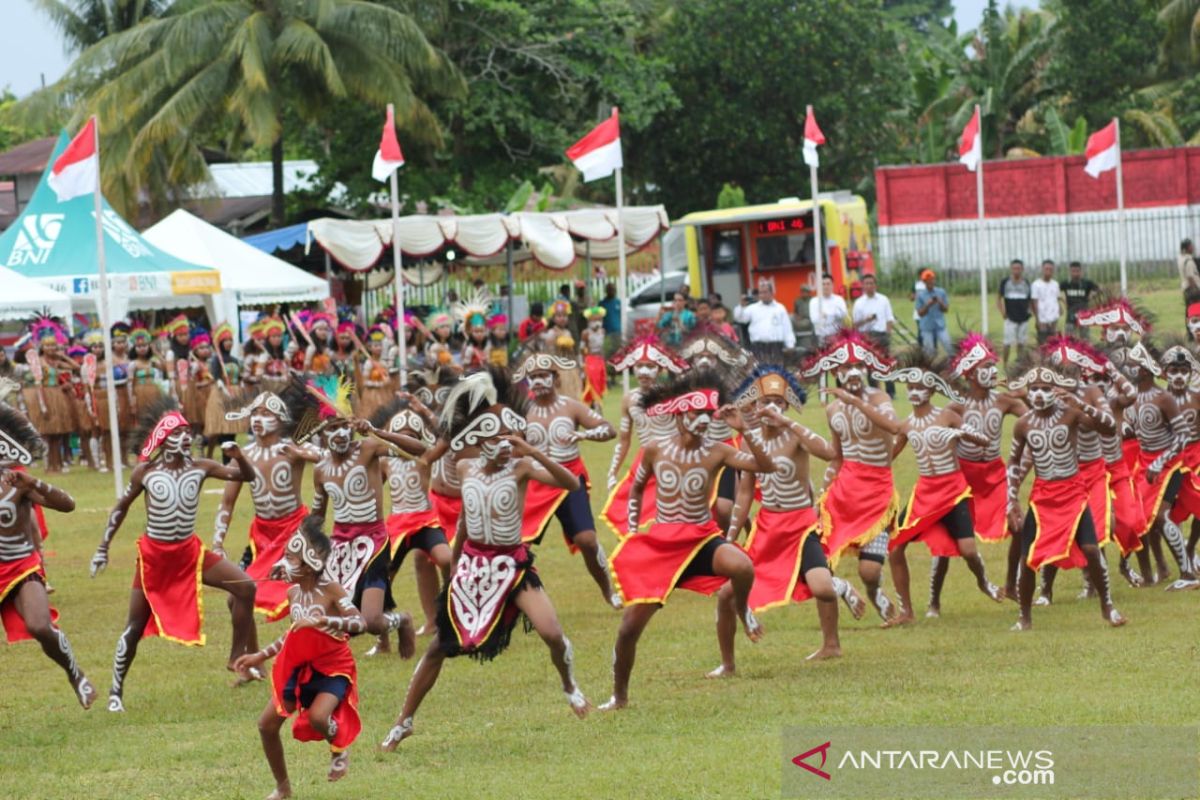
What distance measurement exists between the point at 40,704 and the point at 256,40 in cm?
2757

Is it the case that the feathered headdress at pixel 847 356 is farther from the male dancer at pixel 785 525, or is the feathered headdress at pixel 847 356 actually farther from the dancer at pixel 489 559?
the dancer at pixel 489 559

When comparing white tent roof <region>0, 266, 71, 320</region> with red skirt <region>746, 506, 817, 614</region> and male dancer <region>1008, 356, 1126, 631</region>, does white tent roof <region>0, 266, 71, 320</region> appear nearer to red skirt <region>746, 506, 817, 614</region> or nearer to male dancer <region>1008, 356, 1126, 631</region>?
red skirt <region>746, 506, 817, 614</region>

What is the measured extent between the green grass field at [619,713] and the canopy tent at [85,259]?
14.0 metres

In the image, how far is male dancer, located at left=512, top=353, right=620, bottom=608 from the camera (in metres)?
14.5

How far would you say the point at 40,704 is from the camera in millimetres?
12344

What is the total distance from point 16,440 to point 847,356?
5829mm

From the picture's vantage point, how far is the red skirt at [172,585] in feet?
39.5

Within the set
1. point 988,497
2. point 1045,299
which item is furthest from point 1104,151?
point 988,497

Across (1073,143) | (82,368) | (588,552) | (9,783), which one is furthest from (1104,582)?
(1073,143)

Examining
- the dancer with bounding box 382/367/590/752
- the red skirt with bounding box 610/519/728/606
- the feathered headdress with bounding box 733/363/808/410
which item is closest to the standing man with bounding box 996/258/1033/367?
the feathered headdress with bounding box 733/363/808/410

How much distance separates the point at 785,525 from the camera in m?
12.6

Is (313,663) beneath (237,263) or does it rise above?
beneath

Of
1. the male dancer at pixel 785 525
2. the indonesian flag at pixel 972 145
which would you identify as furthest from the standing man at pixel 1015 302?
the male dancer at pixel 785 525

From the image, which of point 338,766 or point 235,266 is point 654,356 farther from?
→ point 235,266
